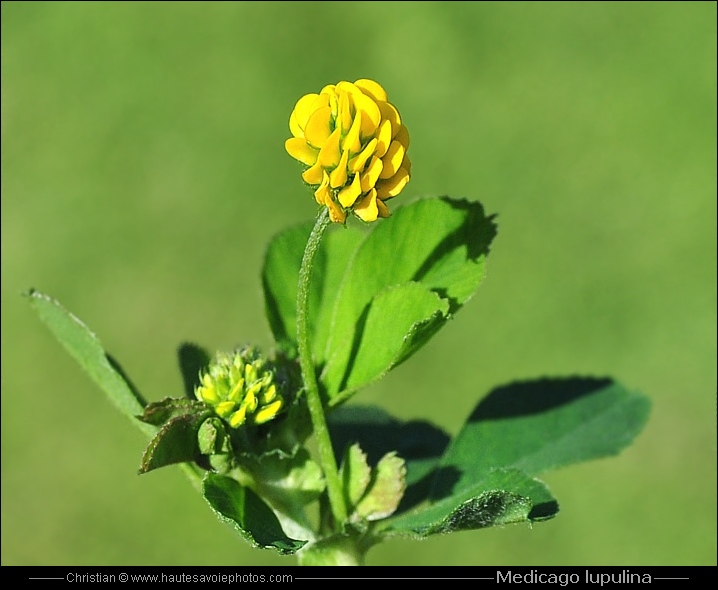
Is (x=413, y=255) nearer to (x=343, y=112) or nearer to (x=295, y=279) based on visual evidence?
(x=295, y=279)

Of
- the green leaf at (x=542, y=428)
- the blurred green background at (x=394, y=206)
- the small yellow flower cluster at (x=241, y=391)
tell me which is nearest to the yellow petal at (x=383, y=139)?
the small yellow flower cluster at (x=241, y=391)

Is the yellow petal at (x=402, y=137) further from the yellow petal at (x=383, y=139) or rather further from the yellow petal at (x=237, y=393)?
the yellow petal at (x=237, y=393)

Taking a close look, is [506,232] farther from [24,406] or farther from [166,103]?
[24,406]

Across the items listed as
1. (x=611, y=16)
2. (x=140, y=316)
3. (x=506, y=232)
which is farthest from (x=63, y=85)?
(x=611, y=16)

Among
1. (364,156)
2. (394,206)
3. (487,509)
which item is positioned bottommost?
(487,509)

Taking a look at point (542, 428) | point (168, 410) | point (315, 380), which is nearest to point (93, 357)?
point (168, 410)

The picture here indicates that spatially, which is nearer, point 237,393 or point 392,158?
point 392,158

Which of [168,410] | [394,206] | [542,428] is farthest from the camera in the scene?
[394,206]
